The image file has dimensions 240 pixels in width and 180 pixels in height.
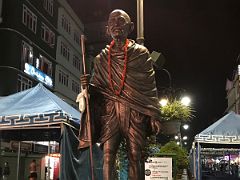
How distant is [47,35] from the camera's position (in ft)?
140

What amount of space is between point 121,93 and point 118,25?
0.88 m

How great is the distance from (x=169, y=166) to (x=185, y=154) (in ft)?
15.2

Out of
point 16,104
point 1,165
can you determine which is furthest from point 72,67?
point 16,104

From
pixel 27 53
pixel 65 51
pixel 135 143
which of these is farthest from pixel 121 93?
pixel 65 51

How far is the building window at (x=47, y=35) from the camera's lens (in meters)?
41.4

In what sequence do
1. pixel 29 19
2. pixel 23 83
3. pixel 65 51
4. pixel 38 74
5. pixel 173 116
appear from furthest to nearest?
pixel 65 51 → pixel 38 74 → pixel 29 19 → pixel 23 83 → pixel 173 116

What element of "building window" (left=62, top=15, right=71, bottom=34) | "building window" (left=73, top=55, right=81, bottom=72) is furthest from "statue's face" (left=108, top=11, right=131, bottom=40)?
"building window" (left=73, top=55, right=81, bottom=72)

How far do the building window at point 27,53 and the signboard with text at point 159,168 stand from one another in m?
26.2

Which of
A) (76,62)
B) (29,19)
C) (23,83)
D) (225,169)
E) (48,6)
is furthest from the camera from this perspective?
(225,169)

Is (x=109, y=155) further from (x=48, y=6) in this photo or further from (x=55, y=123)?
(x=48, y=6)

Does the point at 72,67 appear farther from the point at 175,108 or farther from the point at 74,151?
the point at 74,151

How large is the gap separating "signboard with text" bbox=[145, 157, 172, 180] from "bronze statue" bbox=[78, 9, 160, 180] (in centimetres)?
603

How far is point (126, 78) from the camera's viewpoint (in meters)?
5.47

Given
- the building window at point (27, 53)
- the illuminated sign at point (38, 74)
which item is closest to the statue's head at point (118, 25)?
the building window at point (27, 53)
